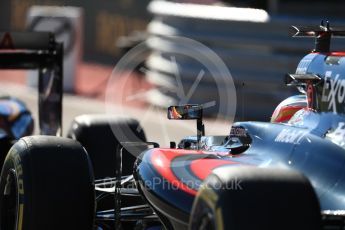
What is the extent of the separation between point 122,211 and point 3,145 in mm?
2264

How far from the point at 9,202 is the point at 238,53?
7540mm

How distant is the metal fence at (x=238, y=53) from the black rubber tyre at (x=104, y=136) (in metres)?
4.51

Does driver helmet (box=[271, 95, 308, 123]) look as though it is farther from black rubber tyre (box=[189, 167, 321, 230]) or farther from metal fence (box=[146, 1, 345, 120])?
metal fence (box=[146, 1, 345, 120])

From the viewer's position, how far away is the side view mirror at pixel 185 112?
5703mm

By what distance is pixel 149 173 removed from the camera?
16.3 feet

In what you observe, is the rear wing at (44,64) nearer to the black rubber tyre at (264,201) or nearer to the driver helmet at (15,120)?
the driver helmet at (15,120)

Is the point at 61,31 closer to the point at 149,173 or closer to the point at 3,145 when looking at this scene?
the point at 3,145

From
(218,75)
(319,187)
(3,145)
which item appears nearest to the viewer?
(319,187)

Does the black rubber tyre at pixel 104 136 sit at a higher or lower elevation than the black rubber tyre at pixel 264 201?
lower

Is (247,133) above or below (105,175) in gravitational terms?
above

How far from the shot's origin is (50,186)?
5.25m

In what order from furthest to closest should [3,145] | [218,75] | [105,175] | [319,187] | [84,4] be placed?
[84,4] < [218,75] < [3,145] < [105,175] < [319,187]

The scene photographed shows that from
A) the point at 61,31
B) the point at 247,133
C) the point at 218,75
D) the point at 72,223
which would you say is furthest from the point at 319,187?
the point at 61,31

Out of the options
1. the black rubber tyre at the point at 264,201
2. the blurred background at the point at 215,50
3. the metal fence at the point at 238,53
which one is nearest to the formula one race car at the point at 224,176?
the black rubber tyre at the point at 264,201
